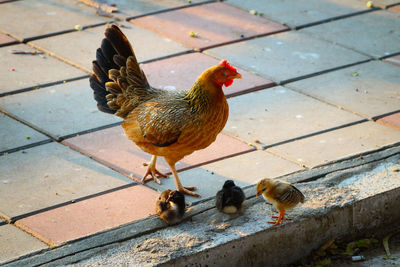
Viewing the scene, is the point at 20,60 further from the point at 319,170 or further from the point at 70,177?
the point at 319,170

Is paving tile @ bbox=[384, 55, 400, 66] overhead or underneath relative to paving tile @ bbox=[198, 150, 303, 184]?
overhead

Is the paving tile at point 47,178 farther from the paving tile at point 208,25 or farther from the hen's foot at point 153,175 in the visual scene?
the paving tile at point 208,25

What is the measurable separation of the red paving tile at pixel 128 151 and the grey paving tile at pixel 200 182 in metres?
0.13

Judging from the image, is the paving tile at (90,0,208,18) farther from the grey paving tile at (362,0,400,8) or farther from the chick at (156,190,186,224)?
the chick at (156,190,186,224)

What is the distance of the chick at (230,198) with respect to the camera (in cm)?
511

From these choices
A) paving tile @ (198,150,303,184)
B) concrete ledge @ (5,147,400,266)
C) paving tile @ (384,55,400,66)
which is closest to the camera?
concrete ledge @ (5,147,400,266)

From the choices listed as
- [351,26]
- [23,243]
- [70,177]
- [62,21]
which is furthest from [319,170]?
[62,21]

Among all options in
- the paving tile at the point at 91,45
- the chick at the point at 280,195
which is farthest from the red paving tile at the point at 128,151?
the paving tile at the point at 91,45

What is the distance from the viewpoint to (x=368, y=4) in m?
9.59

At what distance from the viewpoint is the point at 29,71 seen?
768 cm

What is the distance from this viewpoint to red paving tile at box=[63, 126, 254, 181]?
6055 mm

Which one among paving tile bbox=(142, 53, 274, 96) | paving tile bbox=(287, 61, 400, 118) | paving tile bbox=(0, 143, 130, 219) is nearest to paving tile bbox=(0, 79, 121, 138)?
paving tile bbox=(0, 143, 130, 219)

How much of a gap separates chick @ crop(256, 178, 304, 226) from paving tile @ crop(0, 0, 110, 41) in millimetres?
4339

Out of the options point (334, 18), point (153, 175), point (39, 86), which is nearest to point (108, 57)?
point (153, 175)
